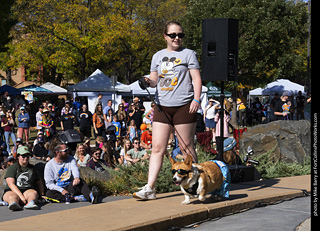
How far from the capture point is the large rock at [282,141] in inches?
470

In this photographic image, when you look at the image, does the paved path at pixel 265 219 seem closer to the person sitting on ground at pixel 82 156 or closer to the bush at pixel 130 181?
the bush at pixel 130 181

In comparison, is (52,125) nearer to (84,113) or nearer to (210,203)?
(84,113)

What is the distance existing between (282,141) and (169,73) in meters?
6.21

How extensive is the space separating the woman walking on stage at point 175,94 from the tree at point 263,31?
27.4 metres

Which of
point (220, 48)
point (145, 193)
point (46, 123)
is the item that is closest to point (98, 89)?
point (46, 123)

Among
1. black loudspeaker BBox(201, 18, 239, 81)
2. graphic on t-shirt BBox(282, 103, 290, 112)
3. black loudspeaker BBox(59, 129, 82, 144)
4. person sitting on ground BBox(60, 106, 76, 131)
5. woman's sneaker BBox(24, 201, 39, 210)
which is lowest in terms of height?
woman's sneaker BBox(24, 201, 39, 210)

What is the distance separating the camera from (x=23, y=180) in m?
7.75

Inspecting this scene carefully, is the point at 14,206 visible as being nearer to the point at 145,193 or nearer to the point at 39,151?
the point at 145,193

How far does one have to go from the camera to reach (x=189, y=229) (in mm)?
6055

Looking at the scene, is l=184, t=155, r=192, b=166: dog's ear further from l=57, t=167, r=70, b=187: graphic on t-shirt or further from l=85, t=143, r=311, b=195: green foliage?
l=57, t=167, r=70, b=187: graphic on t-shirt

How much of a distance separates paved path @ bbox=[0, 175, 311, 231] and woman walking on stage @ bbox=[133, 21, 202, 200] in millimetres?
493

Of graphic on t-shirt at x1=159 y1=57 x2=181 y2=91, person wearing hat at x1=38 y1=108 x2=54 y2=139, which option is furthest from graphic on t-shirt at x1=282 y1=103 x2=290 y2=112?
graphic on t-shirt at x1=159 y1=57 x2=181 y2=91

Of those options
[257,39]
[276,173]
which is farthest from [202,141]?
[257,39]

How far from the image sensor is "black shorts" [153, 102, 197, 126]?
21.9 ft
